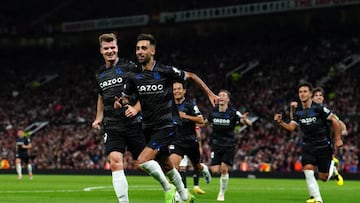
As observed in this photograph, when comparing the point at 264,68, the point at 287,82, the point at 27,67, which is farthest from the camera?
the point at 27,67

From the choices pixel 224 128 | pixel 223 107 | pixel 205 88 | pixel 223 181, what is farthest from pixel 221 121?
pixel 205 88

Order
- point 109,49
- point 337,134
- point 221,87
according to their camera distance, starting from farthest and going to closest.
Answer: point 221,87, point 337,134, point 109,49

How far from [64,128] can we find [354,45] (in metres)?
20.4

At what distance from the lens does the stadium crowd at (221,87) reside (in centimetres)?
3975

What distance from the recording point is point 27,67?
6894cm

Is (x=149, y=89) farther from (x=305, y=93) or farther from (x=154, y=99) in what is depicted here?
(x=305, y=93)

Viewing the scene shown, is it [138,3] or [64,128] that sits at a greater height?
[138,3]

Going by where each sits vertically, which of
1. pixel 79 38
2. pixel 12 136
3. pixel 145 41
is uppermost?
pixel 79 38

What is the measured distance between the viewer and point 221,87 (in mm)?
51406

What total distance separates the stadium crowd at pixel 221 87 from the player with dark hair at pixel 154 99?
23.7m

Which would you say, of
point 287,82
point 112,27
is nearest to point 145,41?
point 287,82

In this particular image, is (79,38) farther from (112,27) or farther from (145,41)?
(145,41)

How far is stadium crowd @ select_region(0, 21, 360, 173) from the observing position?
1565 inches

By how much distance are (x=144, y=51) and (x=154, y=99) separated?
0.78 metres
